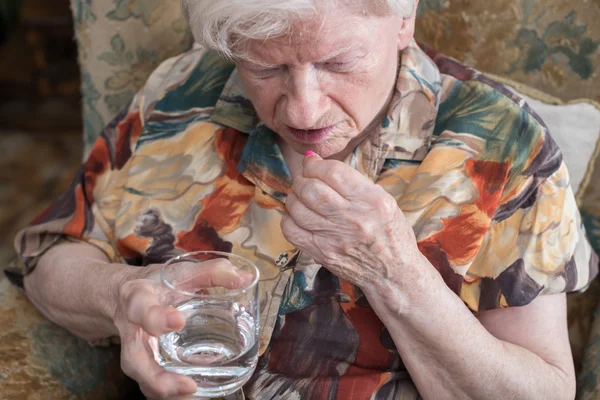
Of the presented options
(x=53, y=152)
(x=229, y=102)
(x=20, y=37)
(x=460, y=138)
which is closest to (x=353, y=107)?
(x=460, y=138)

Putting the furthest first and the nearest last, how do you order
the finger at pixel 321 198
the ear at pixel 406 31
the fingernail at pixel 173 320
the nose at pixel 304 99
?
the ear at pixel 406 31, the nose at pixel 304 99, the finger at pixel 321 198, the fingernail at pixel 173 320

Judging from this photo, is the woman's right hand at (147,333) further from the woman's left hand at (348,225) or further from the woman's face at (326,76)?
the woman's face at (326,76)

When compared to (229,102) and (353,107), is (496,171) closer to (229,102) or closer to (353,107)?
(353,107)

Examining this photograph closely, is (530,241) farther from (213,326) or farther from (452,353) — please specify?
(213,326)

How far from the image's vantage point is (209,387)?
1023 mm

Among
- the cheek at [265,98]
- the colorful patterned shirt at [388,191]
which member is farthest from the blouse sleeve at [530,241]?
the cheek at [265,98]

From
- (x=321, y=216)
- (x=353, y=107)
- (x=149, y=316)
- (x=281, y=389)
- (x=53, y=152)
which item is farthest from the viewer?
(x=53, y=152)

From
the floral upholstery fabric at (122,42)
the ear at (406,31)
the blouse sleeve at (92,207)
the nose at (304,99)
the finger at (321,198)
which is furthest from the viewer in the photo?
the floral upholstery fabric at (122,42)

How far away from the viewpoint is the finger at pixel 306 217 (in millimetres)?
1136

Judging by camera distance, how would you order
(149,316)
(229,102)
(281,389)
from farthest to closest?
(229,102), (281,389), (149,316)

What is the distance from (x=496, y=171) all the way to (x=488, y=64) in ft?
1.40

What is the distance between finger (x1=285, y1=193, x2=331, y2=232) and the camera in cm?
114

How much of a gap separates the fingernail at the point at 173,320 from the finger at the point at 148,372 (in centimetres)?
8

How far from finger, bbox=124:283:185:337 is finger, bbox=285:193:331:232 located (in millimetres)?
241
